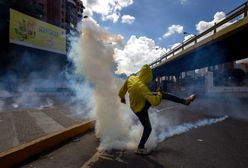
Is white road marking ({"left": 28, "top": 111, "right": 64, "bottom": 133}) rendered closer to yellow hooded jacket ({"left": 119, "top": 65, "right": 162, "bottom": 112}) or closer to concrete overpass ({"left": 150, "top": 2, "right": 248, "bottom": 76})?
yellow hooded jacket ({"left": 119, "top": 65, "right": 162, "bottom": 112})

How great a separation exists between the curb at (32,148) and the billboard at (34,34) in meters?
26.0

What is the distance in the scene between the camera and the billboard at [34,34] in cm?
3147

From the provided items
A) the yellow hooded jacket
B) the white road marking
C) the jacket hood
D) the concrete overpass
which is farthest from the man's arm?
the concrete overpass

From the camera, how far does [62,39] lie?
131ft

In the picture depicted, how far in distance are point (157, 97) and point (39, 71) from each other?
2474 centimetres

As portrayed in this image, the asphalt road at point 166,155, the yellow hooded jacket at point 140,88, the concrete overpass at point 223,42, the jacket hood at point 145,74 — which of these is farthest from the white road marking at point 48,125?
the concrete overpass at point 223,42

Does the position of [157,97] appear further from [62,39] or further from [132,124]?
[62,39]

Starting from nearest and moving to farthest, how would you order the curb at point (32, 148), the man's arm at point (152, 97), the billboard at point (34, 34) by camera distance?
the curb at point (32, 148) < the man's arm at point (152, 97) < the billboard at point (34, 34)

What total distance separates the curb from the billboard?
1025 inches

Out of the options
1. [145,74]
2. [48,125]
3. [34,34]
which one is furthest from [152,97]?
[34,34]

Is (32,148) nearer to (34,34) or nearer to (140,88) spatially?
(140,88)

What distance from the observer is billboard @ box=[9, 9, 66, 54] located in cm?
3147

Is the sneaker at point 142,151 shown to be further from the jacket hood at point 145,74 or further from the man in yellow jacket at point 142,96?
the jacket hood at point 145,74

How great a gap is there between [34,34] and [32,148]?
31363mm
